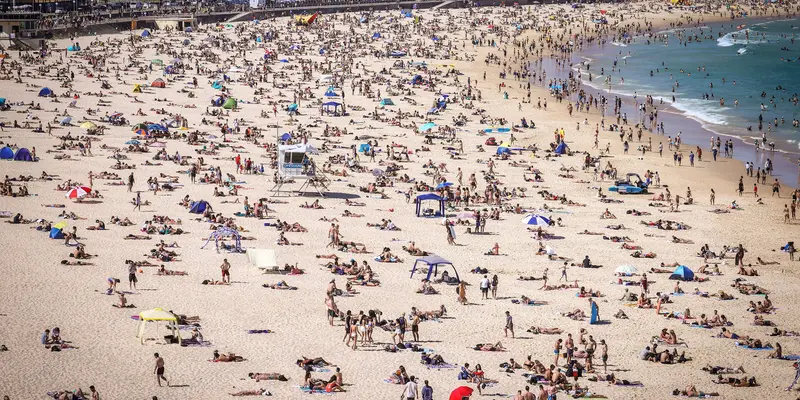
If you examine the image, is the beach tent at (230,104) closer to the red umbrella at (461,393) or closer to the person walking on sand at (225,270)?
the person walking on sand at (225,270)

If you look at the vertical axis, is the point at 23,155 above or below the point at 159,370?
above

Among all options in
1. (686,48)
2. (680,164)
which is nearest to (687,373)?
(680,164)

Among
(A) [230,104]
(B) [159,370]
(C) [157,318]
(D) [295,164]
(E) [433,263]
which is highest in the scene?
(D) [295,164]

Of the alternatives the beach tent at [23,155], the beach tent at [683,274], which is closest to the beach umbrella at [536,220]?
the beach tent at [683,274]

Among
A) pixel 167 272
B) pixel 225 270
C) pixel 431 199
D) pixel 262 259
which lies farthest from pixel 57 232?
pixel 431 199

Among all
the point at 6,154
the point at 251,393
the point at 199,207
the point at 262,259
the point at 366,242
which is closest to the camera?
the point at 251,393

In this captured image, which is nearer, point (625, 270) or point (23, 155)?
point (625, 270)

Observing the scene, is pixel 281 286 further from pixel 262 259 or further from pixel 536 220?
pixel 536 220
